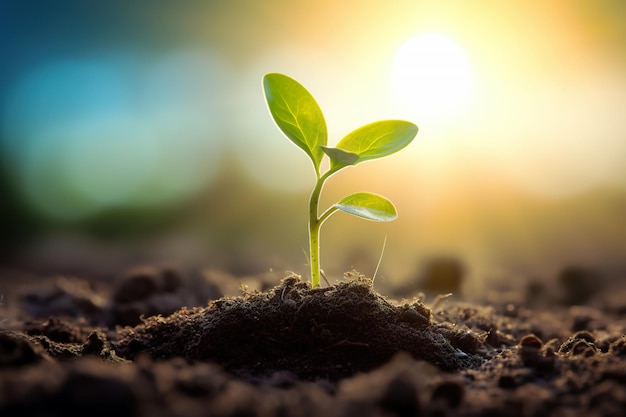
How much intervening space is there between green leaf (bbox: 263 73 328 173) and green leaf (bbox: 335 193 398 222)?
0.69 ft

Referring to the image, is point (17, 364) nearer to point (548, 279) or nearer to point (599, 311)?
point (599, 311)

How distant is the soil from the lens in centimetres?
103

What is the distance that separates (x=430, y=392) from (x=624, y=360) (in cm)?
62

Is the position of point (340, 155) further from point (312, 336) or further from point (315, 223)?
point (312, 336)

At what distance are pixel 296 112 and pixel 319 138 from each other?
133mm

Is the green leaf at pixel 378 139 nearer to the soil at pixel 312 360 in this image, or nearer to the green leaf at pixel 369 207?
the green leaf at pixel 369 207

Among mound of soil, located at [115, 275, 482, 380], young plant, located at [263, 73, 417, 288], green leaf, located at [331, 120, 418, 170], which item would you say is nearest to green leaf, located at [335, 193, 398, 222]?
young plant, located at [263, 73, 417, 288]

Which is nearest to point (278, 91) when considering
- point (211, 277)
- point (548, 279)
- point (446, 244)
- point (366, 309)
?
point (366, 309)

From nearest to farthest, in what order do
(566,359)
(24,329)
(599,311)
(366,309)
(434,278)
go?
(566,359) < (366,309) < (24,329) < (599,311) < (434,278)

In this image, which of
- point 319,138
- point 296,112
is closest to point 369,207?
point 319,138

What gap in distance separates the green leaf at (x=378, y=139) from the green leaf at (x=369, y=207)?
0.13m

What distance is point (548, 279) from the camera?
468 cm

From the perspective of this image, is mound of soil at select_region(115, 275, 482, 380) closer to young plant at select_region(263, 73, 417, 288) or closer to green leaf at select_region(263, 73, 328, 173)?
young plant at select_region(263, 73, 417, 288)

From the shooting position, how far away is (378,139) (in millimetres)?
2010
